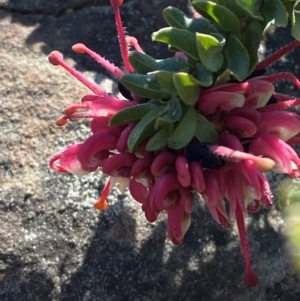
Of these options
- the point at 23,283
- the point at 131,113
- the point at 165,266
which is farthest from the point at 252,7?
the point at 23,283

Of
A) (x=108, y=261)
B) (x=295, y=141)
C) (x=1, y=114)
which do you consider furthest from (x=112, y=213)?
(x=295, y=141)

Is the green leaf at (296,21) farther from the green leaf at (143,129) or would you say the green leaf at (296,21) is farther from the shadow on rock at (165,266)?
the shadow on rock at (165,266)

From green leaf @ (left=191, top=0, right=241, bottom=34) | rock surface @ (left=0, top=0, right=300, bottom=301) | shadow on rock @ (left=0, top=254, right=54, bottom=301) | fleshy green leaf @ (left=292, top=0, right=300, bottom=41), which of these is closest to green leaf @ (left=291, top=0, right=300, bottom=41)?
fleshy green leaf @ (left=292, top=0, right=300, bottom=41)

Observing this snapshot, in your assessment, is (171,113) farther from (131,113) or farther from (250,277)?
(250,277)

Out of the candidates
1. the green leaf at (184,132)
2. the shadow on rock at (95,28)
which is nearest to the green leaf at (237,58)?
the green leaf at (184,132)

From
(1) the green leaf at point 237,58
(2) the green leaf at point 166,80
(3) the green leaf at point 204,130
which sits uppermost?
(1) the green leaf at point 237,58

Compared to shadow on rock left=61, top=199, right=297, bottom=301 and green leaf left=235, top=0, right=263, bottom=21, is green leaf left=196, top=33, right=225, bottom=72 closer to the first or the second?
green leaf left=235, top=0, right=263, bottom=21
